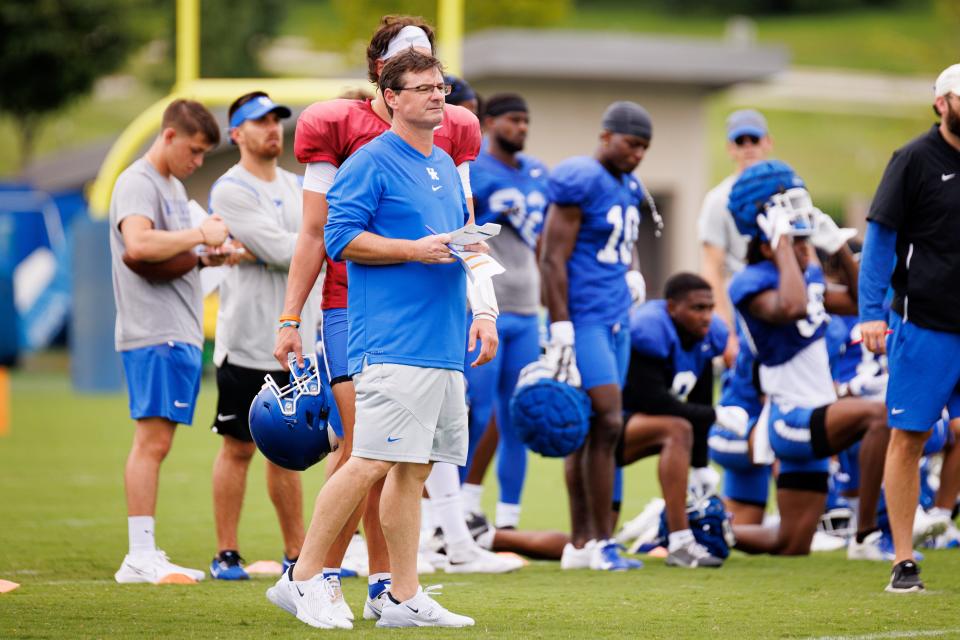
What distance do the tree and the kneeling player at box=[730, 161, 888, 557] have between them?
26.2 metres

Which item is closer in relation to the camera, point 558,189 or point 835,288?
point 558,189

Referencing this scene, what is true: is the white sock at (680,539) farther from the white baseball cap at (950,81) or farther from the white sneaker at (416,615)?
the white baseball cap at (950,81)

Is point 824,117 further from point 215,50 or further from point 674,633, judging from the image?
point 674,633

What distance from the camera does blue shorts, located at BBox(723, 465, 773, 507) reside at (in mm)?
8148

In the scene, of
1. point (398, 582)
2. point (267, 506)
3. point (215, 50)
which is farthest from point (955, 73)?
point (215, 50)

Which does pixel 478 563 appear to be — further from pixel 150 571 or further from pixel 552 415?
pixel 150 571

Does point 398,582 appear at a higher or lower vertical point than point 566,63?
lower

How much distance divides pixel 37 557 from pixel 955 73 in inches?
185

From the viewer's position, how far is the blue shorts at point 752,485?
8.15 m

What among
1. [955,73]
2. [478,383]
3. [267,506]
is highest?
[955,73]

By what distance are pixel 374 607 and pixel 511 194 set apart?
3.08 meters

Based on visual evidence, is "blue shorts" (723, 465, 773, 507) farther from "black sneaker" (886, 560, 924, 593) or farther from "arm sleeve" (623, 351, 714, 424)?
"black sneaker" (886, 560, 924, 593)

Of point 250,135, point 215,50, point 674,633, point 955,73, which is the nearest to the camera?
point 674,633

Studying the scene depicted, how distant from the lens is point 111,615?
18.1 ft
